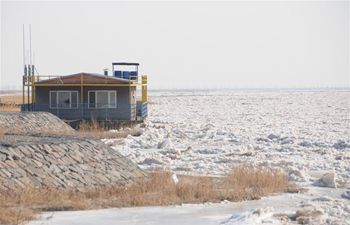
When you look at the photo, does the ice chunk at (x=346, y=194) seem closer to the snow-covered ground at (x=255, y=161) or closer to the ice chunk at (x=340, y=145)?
the snow-covered ground at (x=255, y=161)

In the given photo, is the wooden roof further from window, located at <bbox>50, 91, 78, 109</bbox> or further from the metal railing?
the metal railing

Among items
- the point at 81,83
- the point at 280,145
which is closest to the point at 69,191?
the point at 280,145

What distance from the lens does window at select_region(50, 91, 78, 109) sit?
39406mm

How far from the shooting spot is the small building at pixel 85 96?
38781 millimetres

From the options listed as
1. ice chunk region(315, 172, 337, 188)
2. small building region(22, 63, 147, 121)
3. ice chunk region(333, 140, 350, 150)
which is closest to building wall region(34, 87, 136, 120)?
small building region(22, 63, 147, 121)

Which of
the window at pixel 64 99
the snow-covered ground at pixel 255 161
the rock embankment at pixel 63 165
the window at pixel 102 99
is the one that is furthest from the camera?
the window at pixel 64 99

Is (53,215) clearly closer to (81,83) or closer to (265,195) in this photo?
(265,195)

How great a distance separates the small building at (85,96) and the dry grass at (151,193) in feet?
68.0

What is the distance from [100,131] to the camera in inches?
1347

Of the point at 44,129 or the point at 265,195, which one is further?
the point at 44,129

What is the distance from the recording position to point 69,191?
15.1 metres

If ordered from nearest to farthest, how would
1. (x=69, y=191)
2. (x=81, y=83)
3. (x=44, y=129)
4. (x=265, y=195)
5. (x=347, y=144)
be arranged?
1. (x=69, y=191)
2. (x=265, y=195)
3. (x=347, y=144)
4. (x=44, y=129)
5. (x=81, y=83)

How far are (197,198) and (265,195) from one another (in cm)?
181

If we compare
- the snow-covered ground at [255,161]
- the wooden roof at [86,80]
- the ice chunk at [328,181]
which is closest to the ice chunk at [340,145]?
the snow-covered ground at [255,161]
